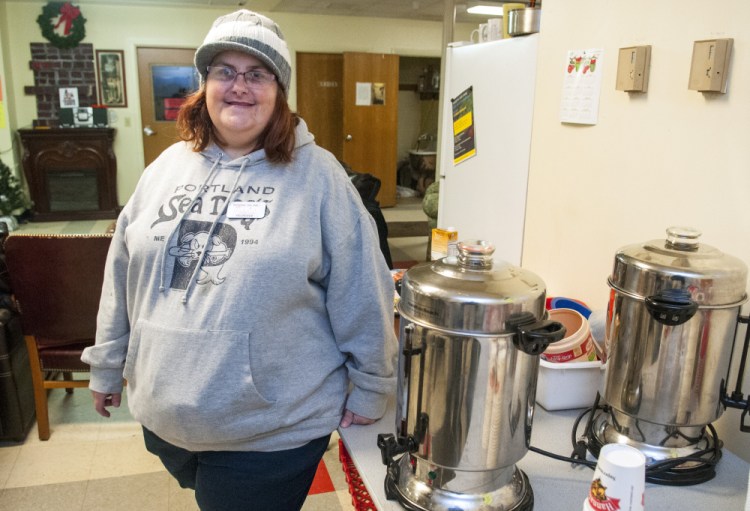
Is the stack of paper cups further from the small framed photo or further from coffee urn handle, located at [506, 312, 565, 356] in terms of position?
the small framed photo

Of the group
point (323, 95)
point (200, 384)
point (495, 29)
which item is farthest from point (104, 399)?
point (323, 95)

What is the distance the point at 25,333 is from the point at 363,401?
1907 millimetres

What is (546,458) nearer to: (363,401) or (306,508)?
(363,401)

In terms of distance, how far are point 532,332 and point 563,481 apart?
14.1 inches

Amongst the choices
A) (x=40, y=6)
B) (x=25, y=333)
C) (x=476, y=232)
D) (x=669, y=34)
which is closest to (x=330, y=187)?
(x=669, y=34)

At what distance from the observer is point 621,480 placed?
0.81 metres

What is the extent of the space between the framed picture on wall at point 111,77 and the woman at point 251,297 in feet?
21.5

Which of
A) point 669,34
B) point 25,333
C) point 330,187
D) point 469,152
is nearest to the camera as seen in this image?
point 330,187

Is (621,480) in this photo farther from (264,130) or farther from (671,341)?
(264,130)

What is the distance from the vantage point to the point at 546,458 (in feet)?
3.75

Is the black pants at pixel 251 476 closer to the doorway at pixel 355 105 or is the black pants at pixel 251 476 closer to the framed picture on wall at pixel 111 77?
the doorway at pixel 355 105

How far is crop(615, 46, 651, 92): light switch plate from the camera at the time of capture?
5.28ft

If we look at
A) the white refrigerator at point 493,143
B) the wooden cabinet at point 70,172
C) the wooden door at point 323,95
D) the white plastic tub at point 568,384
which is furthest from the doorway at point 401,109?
the white plastic tub at point 568,384

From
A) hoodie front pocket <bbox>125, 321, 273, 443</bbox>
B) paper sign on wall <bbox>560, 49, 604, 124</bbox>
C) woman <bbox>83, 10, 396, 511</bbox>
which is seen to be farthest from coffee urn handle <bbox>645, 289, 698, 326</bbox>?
paper sign on wall <bbox>560, 49, 604, 124</bbox>
